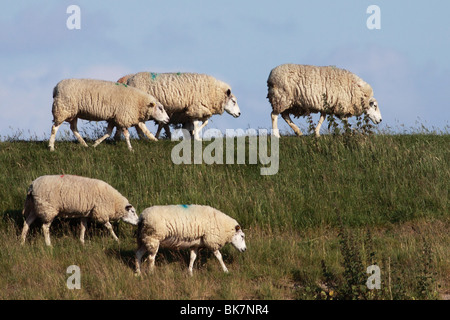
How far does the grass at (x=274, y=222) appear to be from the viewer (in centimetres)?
1040

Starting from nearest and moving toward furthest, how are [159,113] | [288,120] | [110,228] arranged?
[110,228] → [159,113] → [288,120]

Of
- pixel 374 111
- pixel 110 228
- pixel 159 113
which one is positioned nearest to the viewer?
pixel 110 228

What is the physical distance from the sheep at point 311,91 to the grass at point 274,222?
5.14 feet

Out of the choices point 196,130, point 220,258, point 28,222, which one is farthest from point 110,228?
point 196,130

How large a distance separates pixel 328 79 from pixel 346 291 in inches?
434

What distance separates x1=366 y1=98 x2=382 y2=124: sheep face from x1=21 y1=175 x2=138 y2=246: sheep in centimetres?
1108

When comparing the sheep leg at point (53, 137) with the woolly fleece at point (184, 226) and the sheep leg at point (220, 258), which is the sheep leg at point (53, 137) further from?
the sheep leg at point (220, 258)

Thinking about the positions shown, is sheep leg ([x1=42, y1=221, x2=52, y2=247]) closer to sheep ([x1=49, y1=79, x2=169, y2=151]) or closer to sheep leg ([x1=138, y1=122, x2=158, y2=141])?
sheep ([x1=49, y1=79, x2=169, y2=151])

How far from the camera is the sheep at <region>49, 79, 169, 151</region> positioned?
17078 millimetres

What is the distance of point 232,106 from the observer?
68.5 ft

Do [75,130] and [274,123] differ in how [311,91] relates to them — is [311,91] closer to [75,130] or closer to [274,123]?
[274,123]

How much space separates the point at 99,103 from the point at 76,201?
18.0 feet
